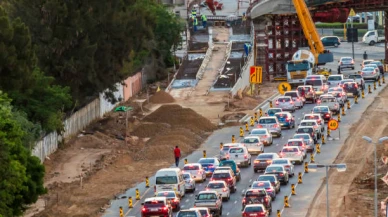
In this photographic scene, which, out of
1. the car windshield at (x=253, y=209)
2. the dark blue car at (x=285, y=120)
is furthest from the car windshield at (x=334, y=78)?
the car windshield at (x=253, y=209)

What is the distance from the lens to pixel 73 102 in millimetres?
116375

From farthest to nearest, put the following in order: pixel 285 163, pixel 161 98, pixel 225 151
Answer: pixel 161 98 < pixel 225 151 < pixel 285 163

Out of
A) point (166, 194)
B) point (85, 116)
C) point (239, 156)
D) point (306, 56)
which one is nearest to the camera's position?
point (166, 194)

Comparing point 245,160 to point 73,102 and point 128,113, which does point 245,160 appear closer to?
point 73,102

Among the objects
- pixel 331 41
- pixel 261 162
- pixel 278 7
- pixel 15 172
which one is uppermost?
pixel 278 7

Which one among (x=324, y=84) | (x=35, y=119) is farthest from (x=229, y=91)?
(x=35, y=119)

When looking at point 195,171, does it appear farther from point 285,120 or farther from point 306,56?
point 306,56

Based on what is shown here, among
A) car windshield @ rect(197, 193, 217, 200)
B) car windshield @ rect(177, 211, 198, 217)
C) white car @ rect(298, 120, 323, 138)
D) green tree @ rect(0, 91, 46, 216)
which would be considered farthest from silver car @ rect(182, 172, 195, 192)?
white car @ rect(298, 120, 323, 138)

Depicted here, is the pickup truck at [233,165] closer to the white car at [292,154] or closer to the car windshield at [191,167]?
the car windshield at [191,167]

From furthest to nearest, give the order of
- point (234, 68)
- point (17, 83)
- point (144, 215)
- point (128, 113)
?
point (234, 68), point (128, 113), point (17, 83), point (144, 215)

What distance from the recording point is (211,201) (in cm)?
8169

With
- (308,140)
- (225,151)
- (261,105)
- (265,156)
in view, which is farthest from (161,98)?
(265,156)

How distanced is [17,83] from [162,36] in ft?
204

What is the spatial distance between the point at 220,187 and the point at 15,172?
14.6 metres
